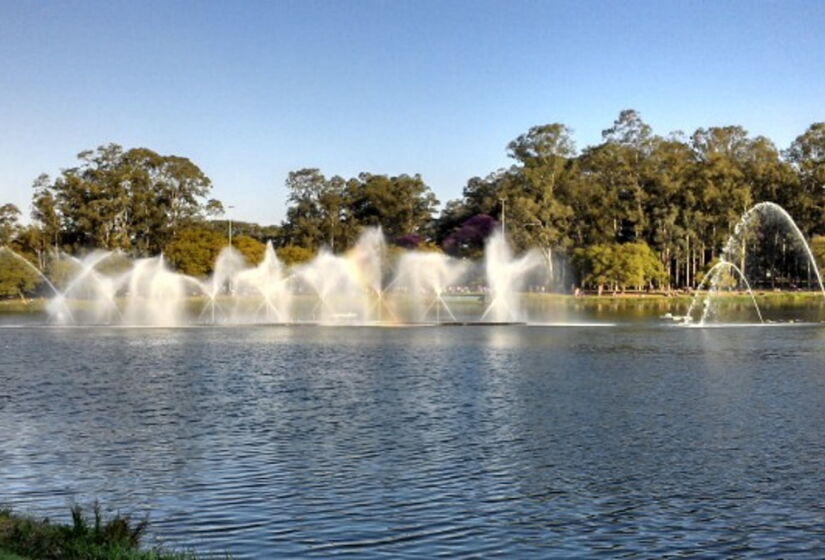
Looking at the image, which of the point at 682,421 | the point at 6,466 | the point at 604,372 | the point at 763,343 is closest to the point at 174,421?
the point at 6,466

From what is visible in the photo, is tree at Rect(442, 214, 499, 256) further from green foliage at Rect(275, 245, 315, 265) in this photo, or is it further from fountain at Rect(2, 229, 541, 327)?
green foliage at Rect(275, 245, 315, 265)

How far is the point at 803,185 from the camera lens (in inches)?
4916

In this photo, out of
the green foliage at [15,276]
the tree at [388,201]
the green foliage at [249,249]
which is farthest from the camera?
the tree at [388,201]

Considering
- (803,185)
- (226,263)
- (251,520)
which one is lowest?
(251,520)

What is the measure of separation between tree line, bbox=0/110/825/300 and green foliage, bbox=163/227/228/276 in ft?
0.53

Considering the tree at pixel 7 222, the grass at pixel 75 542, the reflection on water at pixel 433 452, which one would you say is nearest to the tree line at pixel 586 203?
the tree at pixel 7 222

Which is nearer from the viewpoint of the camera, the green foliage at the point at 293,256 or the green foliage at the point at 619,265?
the green foliage at the point at 619,265

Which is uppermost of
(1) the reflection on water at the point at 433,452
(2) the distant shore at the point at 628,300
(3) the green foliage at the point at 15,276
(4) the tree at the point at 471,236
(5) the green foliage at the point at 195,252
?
(4) the tree at the point at 471,236

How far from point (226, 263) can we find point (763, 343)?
79125 mm

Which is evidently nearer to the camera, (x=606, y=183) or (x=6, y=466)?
(x=6, y=466)

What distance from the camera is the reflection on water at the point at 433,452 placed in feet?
50.4

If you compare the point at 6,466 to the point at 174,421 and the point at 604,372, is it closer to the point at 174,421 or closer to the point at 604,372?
the point at 174,421

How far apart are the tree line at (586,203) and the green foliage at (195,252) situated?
0.16 meters

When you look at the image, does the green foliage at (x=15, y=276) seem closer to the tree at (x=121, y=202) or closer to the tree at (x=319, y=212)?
the tree at (x=121, y=202)
